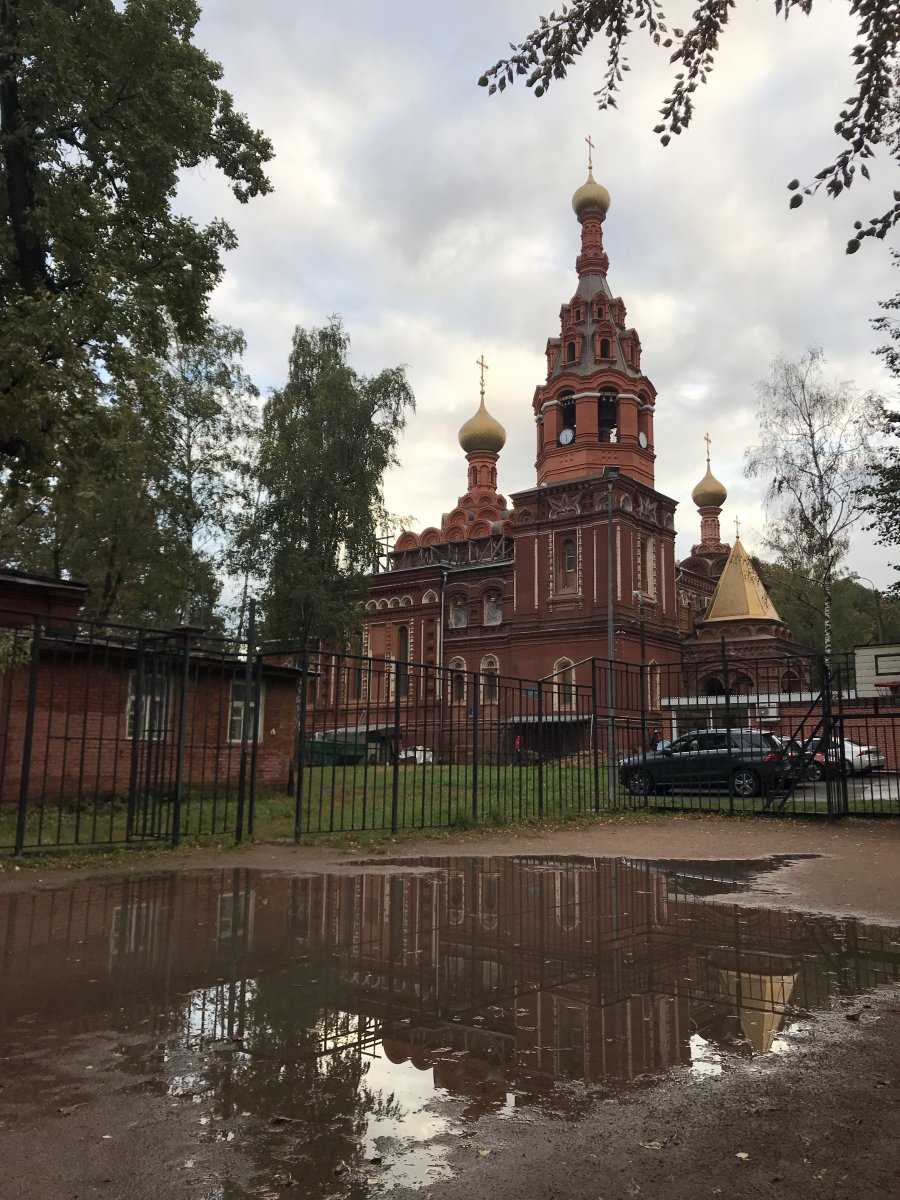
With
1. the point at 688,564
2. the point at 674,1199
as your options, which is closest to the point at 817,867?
the point at 674,1199

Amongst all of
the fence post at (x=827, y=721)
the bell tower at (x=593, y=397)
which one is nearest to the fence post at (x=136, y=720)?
the fence post at (x=827, y=721)

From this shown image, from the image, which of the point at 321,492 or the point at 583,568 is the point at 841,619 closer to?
the point at 583,568

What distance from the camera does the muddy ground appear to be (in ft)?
9.20

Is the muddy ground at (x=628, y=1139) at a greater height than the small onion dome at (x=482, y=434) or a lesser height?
lesser

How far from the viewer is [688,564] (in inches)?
2143

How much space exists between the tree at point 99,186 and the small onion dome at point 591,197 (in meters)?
34.7

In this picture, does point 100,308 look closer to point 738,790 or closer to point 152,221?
point 152,221

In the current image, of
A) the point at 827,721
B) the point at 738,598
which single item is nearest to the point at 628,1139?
the point at 827,721

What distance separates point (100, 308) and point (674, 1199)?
13522 millimetres

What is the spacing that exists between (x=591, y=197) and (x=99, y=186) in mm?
37214

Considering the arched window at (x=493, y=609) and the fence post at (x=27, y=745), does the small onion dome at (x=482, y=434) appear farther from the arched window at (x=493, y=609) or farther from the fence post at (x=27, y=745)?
the fence post at (x=27, y=745)

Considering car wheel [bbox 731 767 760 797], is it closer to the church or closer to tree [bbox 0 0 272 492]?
tree [bbox 0 0 272 492]

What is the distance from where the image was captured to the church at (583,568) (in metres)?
40.0

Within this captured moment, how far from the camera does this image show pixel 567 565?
41.2 meters
